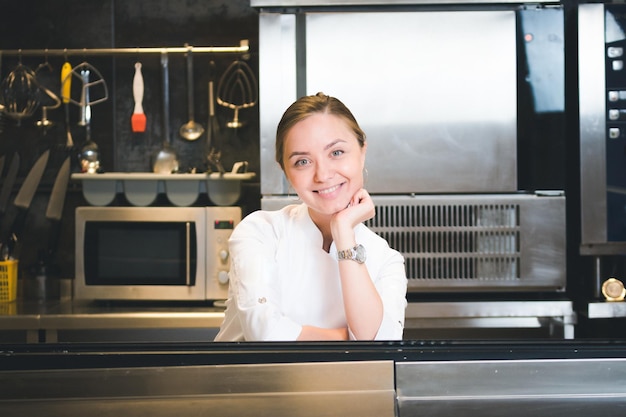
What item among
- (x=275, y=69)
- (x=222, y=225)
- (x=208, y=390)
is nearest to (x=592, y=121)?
(x=275, y=69)

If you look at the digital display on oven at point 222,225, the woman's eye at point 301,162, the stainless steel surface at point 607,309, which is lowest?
the stainless steel surface at point 607,309

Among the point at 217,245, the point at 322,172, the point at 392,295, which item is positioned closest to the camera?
the point at 322,172

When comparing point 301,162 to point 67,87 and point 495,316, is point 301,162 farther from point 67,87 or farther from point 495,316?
point 67,87

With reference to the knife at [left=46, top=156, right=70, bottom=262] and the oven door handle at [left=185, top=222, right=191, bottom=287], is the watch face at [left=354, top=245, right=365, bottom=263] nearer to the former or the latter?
the oven door handle at [left=185, top=222, right=191, bottom=287]

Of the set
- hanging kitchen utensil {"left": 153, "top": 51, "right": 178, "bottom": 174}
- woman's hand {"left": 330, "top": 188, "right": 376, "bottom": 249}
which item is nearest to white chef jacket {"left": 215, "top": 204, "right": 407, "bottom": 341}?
woman's hand {"left": 330, "top": 188, "right": 376, "bottom": 249}

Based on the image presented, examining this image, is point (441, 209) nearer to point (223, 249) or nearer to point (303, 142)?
point (223, 249)

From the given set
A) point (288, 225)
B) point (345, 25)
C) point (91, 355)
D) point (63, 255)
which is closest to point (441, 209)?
point (345, 25)

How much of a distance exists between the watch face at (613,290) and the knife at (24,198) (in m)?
2.04

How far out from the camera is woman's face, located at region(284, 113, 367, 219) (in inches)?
53.1

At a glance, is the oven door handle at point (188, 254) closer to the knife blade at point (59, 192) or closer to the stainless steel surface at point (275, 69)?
the stainless steel surface at point (275, 69)

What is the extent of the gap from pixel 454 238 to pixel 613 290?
50 cm

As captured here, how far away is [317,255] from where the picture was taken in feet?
4.96

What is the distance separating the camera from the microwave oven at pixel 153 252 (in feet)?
8.71

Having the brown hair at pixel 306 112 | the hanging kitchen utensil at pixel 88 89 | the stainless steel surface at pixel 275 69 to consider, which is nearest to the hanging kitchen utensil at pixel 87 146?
the hanging kitchen utensil at pixel 88 89
